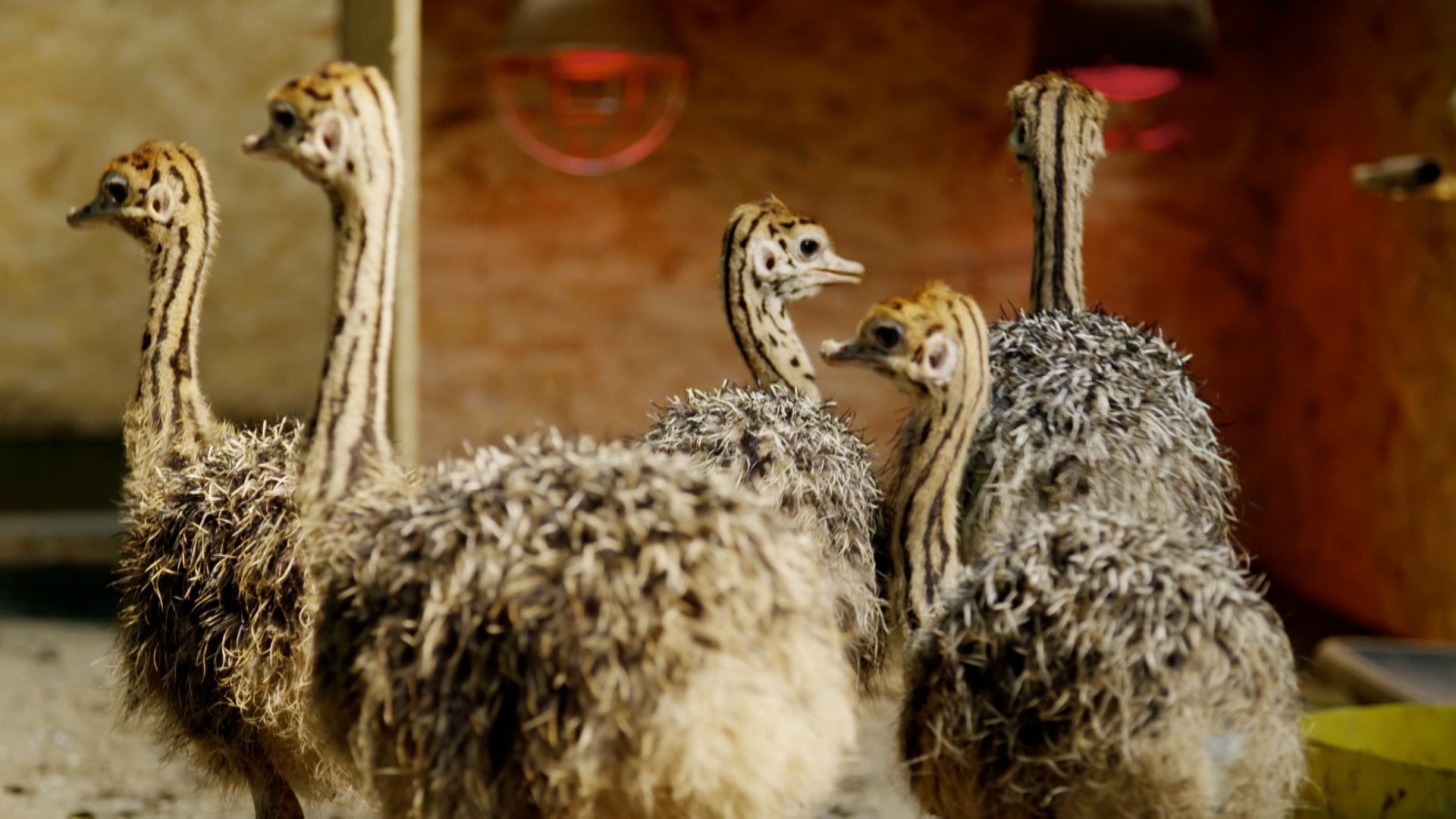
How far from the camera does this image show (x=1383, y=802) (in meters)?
2.62

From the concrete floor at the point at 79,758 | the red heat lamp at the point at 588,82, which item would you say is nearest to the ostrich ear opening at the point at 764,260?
the concrete floor at the point at 79,758

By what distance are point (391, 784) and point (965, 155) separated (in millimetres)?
5064

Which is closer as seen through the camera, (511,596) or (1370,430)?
(511,596)

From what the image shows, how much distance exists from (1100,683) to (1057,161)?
1.17m

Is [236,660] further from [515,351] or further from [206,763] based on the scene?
[515,351]

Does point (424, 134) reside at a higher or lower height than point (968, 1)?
lower

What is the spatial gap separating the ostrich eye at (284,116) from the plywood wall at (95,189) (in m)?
4.28

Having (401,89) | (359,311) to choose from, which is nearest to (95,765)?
(401,89)

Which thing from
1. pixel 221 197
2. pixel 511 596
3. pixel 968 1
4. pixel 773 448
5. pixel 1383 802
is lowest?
pixel 1383 802

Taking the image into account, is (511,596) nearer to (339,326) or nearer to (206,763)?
(339,326)

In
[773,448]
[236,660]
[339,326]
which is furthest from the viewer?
[773,448]

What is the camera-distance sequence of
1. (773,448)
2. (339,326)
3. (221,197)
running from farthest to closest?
(221,197)
(773,448)
(339,326)

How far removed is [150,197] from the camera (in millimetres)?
2416

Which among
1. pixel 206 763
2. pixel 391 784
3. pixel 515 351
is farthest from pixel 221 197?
pixel 391 784
